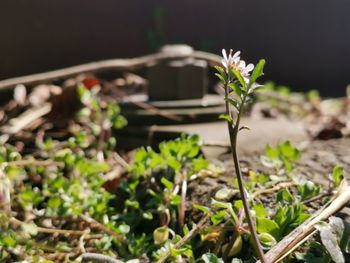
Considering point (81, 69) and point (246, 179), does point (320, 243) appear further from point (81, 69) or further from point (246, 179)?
point (81, 69)

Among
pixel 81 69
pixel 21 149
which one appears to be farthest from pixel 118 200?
pixel 81 69

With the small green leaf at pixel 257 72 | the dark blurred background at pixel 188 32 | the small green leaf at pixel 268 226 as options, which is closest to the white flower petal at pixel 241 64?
the small green leaf at pixel 257 72

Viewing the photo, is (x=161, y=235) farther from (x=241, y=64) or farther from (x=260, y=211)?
(x=241, y=64)

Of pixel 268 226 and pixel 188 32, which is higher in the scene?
pixel 188 32

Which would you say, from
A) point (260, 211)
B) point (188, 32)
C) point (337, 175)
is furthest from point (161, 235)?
point (188, 32)

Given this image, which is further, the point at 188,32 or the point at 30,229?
the point at 188,32

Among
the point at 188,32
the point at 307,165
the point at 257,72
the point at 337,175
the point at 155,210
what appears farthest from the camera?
the point at 188,32

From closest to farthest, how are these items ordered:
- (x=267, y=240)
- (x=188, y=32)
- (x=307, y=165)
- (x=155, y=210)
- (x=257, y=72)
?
1. (x=257, y=72)
2. (x=267, y=240)
3. (x=155, y=210)
4. (x=307, y=165)
5. (x=188, y=32)

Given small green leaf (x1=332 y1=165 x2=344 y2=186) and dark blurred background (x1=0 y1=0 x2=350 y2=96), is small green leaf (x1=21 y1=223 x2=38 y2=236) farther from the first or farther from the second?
dark blurred background (x1=0 y1=0 x2=350 y2=96)

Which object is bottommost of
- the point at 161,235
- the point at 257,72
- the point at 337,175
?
the point at 161,235

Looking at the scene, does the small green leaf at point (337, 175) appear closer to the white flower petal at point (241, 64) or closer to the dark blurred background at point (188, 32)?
the white flower petal at point (241, 64)
